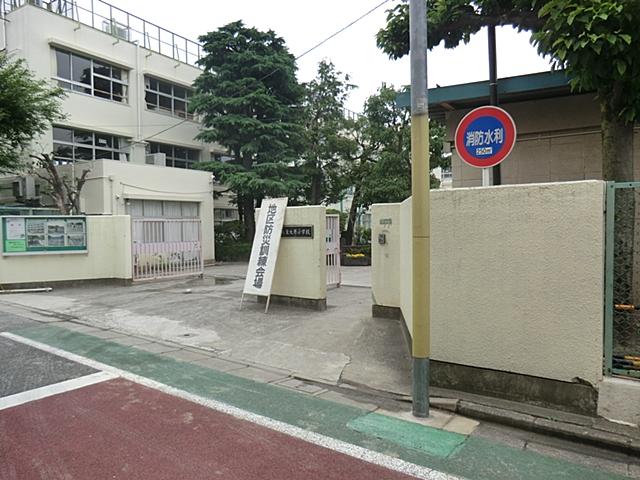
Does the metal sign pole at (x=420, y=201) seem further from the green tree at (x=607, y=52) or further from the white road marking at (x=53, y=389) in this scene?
the white road marking at (x=53, y=389)

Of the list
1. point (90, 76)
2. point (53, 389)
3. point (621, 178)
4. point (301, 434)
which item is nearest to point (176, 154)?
point (90, 76)

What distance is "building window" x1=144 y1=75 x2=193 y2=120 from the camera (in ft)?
79.8

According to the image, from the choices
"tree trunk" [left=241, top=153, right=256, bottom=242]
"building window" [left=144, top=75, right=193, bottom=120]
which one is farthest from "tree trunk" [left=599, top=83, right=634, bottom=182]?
"building window" [left=144, top=75, right=193, bottom=120]

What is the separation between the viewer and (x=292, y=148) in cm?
2286

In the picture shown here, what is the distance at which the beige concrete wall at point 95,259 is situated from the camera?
13.0 metres

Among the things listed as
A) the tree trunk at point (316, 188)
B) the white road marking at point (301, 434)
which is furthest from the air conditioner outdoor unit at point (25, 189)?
the white road marking at point (301, 434)

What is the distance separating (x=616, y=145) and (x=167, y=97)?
946 inches

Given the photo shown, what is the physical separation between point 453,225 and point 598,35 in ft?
7.47

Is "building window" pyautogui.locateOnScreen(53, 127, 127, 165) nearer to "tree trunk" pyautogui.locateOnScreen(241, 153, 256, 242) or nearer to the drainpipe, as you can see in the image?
the drainpipe

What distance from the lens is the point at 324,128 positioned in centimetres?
2302

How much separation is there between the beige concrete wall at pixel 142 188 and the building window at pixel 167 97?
18.8 ft

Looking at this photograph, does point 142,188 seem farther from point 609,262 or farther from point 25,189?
point 609,262

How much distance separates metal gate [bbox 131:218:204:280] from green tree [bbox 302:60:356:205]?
30.5ft

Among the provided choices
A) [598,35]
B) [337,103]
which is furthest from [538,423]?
[337,103]
